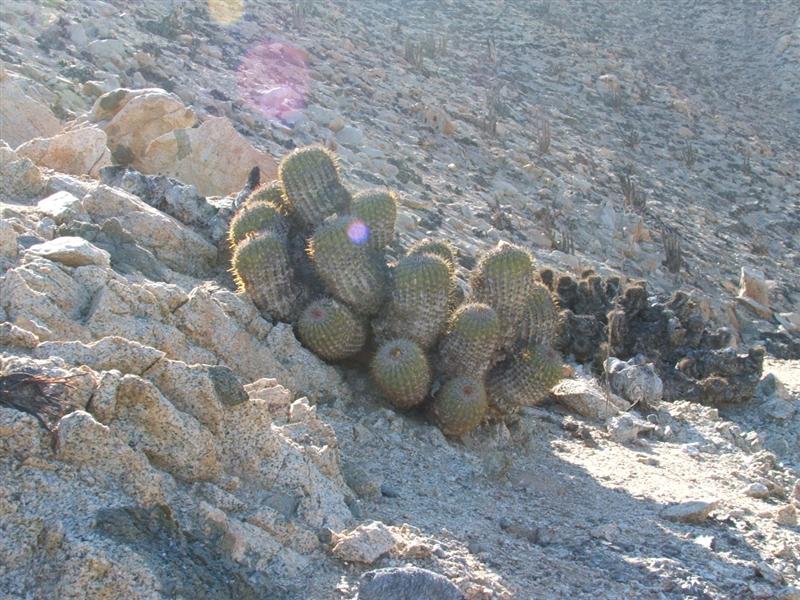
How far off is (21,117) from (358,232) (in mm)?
4275

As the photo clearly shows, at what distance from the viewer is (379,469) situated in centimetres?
457

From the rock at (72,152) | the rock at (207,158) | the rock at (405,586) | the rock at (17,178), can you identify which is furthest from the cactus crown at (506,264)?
the rock at (72,152)

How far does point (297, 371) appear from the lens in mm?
5363

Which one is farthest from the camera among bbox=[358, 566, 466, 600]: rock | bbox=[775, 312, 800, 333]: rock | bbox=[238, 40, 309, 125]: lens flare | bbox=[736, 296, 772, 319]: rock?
bbox=[238, 40, 309, 125]: lens flare

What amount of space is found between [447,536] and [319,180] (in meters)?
2.84

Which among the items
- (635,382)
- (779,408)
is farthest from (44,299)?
(779,408)

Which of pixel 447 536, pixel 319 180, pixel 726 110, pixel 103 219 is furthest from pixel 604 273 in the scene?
pixel 726 110

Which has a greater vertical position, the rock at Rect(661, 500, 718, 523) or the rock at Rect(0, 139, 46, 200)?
the rock at Rect(661, 500, 718, 523)

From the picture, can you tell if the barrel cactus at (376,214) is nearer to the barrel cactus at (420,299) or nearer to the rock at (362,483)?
the barrel cactus at (420,299)

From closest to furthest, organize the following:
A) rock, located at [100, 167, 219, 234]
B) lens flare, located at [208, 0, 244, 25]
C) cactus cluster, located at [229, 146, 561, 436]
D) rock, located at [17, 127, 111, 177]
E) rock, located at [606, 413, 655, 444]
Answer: cactus cluster, located at [229, 146, 561, 436], rock, located at [606, 413, 655, 444], rock, located at [100, 167, 219, 234], rock, located at [17, 127, 111, 177], lens flare, located at [208, 0, 244, 25]

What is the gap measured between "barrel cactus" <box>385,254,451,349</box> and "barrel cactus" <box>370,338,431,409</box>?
0.14 meters

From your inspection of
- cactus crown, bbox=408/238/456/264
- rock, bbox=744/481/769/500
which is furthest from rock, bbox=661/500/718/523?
cactus crown, bbox=408/238/456/264

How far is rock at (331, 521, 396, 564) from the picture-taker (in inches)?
127

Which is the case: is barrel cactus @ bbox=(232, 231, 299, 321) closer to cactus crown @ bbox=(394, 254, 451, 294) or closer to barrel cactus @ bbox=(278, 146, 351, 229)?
barrel cactus @ bbox=(278, 146, 351, 229)
